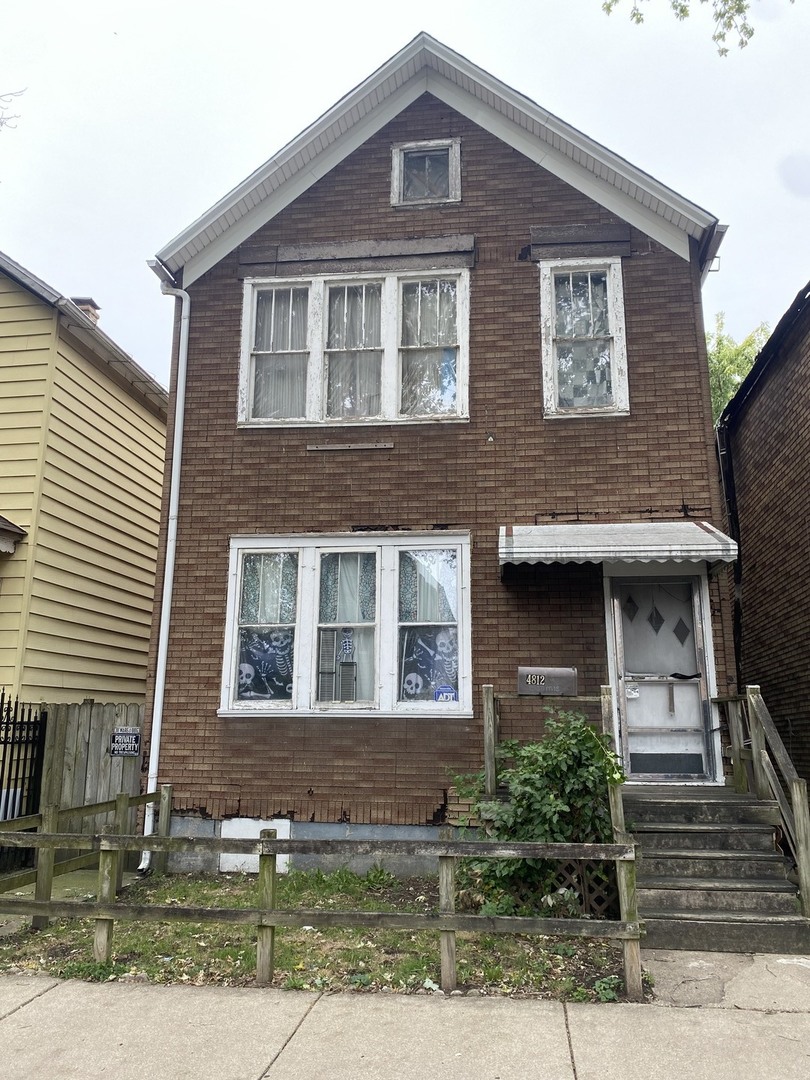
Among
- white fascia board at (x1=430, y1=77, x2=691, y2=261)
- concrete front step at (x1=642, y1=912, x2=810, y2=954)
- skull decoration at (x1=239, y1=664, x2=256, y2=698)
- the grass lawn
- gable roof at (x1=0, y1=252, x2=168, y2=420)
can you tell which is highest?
white fascia board at (x1=430, y1=77, x2=691, y2=261)

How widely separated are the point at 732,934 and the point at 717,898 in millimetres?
319

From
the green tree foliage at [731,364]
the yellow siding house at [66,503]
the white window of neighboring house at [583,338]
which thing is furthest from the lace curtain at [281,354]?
the green tree foliage at [731,364]

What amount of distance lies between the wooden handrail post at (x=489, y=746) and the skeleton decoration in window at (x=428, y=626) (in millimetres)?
1100

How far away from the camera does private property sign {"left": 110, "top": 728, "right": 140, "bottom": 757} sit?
9812mm

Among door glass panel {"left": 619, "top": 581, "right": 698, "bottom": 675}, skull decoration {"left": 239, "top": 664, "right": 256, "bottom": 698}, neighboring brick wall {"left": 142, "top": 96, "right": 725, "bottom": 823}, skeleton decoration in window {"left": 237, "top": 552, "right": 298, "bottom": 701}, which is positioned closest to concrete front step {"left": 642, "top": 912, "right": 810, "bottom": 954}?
neighboring brick wall {"left": 142, "top": 96, "right": 725, "bottom": 823}

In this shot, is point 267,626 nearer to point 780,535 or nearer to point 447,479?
point 447,479

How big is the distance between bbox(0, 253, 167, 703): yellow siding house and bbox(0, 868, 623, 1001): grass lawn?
448cm

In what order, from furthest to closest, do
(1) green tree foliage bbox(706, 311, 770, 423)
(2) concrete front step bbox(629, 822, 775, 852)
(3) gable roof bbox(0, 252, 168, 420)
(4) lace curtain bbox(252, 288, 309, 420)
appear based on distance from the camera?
(1) green tree foliage bbox(706, 311, 770, 423) < (3) gable roof bbox(0, 252, 168, 420) < (4) lace curtain bbox(252, 288, 309, 420) < (2) concrete front step bbox(629, 822, 775, 852)

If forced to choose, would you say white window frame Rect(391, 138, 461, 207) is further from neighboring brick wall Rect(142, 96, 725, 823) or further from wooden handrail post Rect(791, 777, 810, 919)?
wooden handrail post Rect(791, 777, 810, 919)

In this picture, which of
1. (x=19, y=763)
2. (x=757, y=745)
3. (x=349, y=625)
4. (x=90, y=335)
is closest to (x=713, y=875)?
(x=757, y=745)

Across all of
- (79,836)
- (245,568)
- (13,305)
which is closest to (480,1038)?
(79,836)

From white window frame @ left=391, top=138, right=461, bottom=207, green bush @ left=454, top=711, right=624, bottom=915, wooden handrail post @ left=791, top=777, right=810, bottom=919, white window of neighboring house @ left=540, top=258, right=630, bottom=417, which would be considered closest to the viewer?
wooden handrail post @ left=791, top=777, right=810, bottom=919

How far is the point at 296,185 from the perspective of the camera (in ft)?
35.2

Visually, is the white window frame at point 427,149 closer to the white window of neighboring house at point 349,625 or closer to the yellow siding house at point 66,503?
the white window of neighboring house at point 349,625
